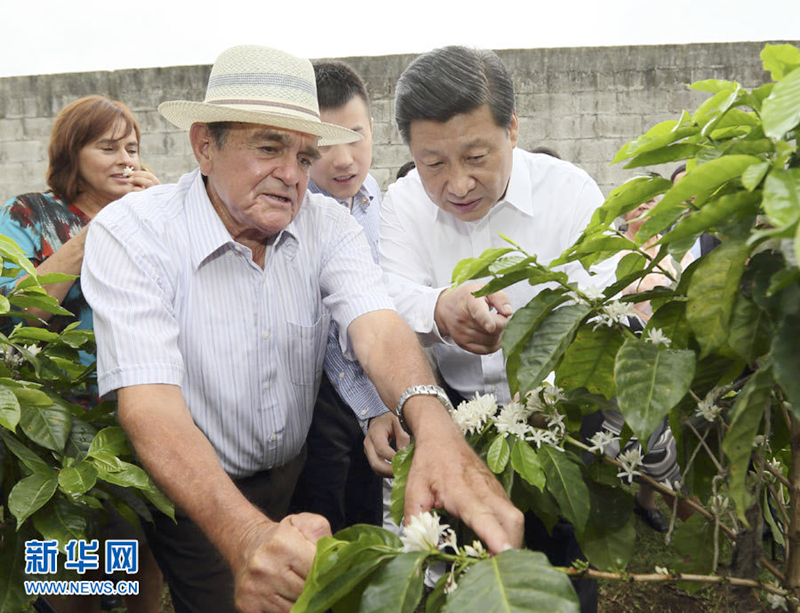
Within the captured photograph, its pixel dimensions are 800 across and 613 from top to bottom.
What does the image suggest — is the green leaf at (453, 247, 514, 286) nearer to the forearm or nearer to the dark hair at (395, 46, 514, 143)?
the forearm

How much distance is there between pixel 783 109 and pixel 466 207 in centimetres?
141

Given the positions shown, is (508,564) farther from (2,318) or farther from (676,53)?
(676,53)

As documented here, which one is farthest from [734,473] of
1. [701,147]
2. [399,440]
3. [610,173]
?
[610,173]

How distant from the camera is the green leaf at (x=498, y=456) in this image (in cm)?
106

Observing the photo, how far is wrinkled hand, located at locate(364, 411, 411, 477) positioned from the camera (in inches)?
74.4

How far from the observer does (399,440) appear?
1914 mm

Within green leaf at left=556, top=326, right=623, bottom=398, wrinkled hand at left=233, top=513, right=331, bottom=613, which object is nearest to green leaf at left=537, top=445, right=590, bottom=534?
green leaf at left=556, top=326, right=623, bottom=398

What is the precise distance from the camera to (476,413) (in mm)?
1192

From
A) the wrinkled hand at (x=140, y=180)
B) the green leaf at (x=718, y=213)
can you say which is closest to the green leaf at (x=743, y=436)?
the green leaf at (x=718, y=213)

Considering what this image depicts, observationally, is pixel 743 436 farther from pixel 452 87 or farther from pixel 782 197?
pixel 452 87

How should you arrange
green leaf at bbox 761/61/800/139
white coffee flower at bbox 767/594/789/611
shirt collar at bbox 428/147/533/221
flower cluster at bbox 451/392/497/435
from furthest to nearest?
shirt collar at bbox 428/147/533/221 → flower cluster at bbox 451/392/497/435 → white coffee flower at bbox 767/594/789/611 → green leaf at bbox 761/61/800/139

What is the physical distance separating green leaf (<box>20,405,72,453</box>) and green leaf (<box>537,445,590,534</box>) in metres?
0.96

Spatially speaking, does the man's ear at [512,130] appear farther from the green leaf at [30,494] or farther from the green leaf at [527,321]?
the green leaf at [30,494]

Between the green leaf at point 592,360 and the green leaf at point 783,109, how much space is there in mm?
483
